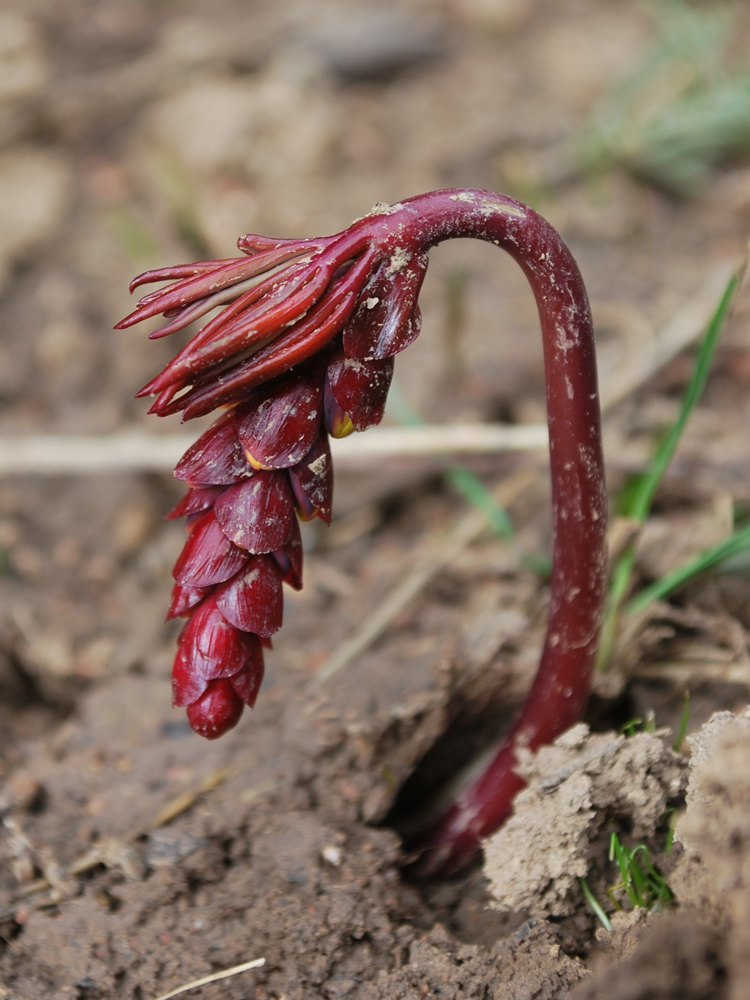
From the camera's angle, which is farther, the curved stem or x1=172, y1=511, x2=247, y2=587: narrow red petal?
x1=172, y1=511, x2=247, y2=587: narrow red petal

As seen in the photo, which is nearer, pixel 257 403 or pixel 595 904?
pixel 257 403

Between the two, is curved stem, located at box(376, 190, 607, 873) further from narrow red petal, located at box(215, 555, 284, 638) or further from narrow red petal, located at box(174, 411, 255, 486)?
narrow red petal, located at box(215, 555, 284, 638)

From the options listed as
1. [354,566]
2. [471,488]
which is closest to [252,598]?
[471,488]

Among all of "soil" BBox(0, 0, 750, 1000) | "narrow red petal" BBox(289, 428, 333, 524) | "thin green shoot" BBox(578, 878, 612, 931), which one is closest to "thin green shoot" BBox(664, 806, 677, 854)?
"soil" BBox(0, 0, 750, 1000)

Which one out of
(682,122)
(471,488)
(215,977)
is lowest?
(215,977)

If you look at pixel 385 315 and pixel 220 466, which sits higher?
pixel 385 315

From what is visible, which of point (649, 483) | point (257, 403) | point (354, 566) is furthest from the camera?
point (354, 566)

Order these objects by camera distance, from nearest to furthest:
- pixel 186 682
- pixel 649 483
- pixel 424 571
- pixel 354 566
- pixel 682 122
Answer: pixel 186 682, pixel 649 483, pixel 424 571, pixel 354 566, pixel 682 122

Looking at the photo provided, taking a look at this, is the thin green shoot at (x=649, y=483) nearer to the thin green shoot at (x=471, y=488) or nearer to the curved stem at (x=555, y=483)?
the curved stem at (x=555, y=483)

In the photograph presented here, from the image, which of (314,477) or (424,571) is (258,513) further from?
(424,571)
